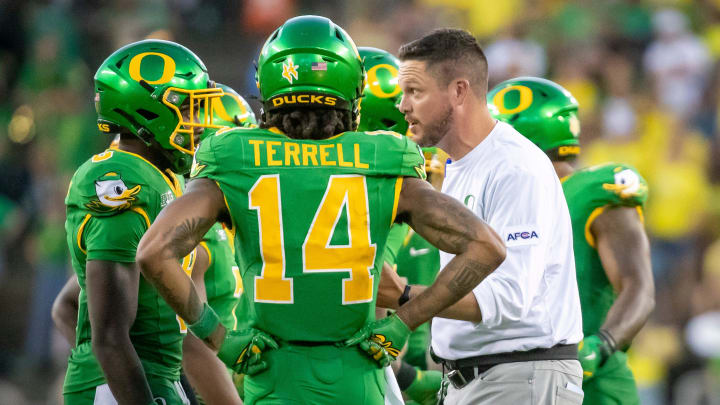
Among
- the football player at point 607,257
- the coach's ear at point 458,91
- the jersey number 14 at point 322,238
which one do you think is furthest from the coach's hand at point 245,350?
the football player at point 607,257

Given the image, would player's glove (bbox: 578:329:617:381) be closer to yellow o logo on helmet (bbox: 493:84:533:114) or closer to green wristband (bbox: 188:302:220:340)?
yellow o logo on helmet (bbox: 493:84:533:114)

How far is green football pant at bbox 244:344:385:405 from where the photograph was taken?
3.65 meters

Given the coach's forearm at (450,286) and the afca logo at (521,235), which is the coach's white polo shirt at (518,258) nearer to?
the afca logo at (521,235)

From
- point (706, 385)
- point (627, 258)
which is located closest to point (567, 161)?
point (627, 258)

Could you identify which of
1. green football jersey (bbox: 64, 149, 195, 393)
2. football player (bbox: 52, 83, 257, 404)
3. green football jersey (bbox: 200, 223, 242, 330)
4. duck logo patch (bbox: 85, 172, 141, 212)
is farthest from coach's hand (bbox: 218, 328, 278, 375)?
green football jersey (bbox: 200, 223, 242, 330)

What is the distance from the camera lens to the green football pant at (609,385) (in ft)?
17.8

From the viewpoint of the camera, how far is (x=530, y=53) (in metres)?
12.8

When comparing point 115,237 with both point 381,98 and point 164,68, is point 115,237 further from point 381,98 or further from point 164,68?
point 381,98

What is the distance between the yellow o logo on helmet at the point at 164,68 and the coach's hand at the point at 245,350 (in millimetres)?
1613

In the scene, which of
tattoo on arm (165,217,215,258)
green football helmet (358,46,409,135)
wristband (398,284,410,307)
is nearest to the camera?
tattoo on arm (165,217,215,258)

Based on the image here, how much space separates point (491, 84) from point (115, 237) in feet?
27.7

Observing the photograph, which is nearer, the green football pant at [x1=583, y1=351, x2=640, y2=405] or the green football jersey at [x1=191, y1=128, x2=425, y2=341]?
the green football jersey at [x1=191, y1=128, x2=425, y2=341]

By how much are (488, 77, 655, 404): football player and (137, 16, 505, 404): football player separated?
1.77 m

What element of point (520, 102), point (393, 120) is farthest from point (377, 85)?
point (520, 102)
